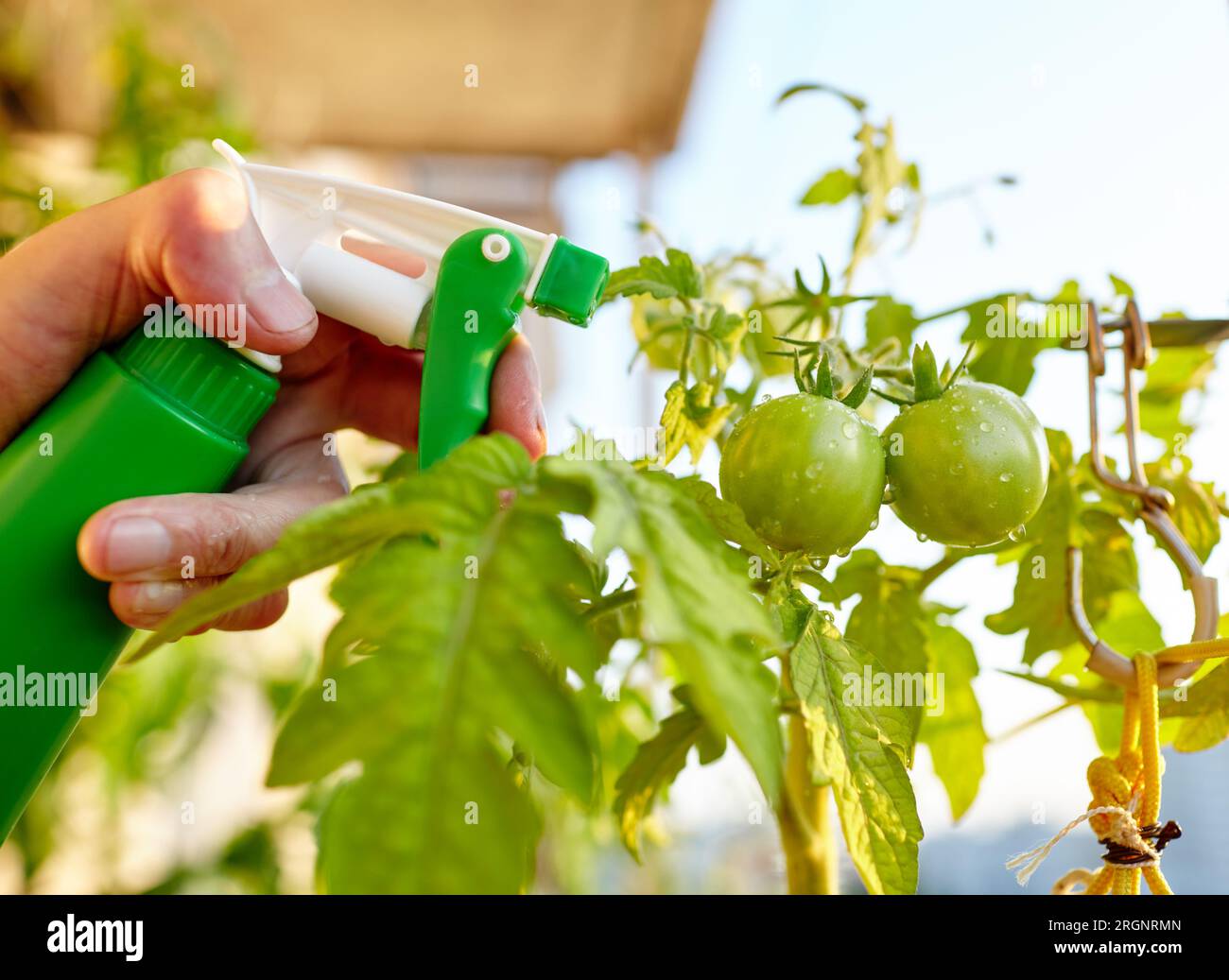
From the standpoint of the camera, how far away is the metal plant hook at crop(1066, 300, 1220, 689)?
11.5 inches

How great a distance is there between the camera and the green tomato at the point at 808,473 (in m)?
0.26

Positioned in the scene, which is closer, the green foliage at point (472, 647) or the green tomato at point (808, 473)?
the green foliage at point (472, 647)

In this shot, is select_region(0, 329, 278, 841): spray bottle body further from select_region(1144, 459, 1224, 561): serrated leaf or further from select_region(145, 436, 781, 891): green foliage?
select_region(1144, 459, 1224, 561): serrated leaf

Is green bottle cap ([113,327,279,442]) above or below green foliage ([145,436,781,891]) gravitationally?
above

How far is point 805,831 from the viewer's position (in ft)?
1.16

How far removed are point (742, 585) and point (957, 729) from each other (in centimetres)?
24

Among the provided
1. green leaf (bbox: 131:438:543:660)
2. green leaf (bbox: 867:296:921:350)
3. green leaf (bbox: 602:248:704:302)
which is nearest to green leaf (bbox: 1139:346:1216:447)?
green leaf (bbox: 867:296:921:350)

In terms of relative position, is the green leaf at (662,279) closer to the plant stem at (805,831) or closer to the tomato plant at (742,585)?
the tomato plant at (742,585)

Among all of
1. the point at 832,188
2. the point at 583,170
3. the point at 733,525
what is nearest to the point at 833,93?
the point at 832,188

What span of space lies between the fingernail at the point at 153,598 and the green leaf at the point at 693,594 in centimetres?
17

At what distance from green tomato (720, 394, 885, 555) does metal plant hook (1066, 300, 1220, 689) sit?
3.8 inches

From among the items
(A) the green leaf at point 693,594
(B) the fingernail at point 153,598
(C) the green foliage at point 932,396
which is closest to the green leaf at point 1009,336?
(C) the green foliage at point 932,396

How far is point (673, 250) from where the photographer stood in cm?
32

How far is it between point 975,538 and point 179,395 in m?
0.26
